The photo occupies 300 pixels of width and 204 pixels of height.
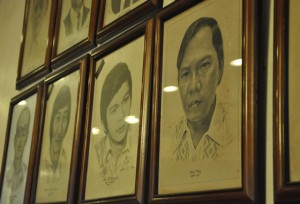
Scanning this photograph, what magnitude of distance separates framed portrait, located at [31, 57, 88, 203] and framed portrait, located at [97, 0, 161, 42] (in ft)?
0.37

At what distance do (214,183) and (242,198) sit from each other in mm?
72

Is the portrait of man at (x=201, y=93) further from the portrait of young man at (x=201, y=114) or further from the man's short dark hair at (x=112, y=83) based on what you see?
the man's short dark hair at (x=112, y=83)

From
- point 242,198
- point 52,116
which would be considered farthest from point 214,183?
point 52,116

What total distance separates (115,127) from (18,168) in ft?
1.96

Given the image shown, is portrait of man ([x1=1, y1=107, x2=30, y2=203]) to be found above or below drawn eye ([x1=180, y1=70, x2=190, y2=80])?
below

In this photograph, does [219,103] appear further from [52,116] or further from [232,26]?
[52,116]

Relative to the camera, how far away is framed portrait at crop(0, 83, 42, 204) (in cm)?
152

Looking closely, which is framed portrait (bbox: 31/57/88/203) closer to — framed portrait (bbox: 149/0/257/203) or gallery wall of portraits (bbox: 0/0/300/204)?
gallery wall of portraits (bbox: 0/0/300/204)

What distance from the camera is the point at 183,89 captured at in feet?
3.11

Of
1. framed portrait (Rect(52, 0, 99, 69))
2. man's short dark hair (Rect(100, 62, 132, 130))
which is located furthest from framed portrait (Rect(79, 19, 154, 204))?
framed portrait (Rect(52, 0, 99, 69))

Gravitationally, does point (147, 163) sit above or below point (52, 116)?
below

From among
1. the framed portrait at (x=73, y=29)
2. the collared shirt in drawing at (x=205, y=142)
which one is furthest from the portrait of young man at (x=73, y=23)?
the collared shirt in drawing at (x=205, y=142)

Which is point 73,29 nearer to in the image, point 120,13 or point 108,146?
point 120,13

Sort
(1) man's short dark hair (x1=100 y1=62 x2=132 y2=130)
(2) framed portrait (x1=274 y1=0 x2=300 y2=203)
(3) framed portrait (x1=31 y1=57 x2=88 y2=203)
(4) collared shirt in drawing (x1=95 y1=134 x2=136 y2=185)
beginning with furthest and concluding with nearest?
(3) framed portrait (x1=31 y1=57 x2=88 y2=203), (1) man's short dark hair (x1=100 y1=62 x2=132 y2=130), (4) collared shirt in drawing (x1=95 y1=134 x2=136 y2=185), (2) framed portrait (x1=274 y1=0 x2=300 y2=203)
